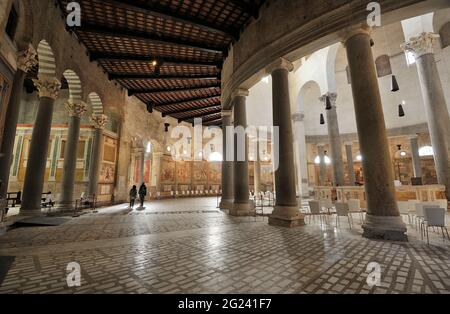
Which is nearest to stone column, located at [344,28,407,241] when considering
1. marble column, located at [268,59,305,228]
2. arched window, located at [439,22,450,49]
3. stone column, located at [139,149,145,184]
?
marble column, located at [268,59,305,228]

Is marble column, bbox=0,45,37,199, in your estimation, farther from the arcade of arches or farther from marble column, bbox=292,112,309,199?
marble column, bbox=292,112,309,199

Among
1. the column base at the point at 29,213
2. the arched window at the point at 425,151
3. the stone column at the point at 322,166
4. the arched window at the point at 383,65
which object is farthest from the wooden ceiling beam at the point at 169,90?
the arched window at the point at 425,151

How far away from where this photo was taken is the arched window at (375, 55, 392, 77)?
1642 cm

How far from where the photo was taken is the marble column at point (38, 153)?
7.50 m

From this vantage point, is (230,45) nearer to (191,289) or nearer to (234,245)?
(234,245)

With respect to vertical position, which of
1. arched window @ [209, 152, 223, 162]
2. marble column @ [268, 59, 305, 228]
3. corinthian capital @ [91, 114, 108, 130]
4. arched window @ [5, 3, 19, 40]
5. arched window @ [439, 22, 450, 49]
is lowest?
marble column @ [268, 59, 305, 228]

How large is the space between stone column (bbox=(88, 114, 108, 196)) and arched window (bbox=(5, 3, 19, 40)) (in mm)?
6662

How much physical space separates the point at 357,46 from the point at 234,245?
600 centimetres

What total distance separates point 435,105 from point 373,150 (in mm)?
6996

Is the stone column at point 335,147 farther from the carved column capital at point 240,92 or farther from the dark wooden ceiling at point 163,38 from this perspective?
the dark wooden ceiling at point 163,38

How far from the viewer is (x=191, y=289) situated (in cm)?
228

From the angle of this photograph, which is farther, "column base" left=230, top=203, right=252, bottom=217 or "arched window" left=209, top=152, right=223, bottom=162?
"arched window" left=209, top=152, right=223, bottom=162

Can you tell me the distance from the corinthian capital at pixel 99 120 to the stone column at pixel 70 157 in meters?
1.69
